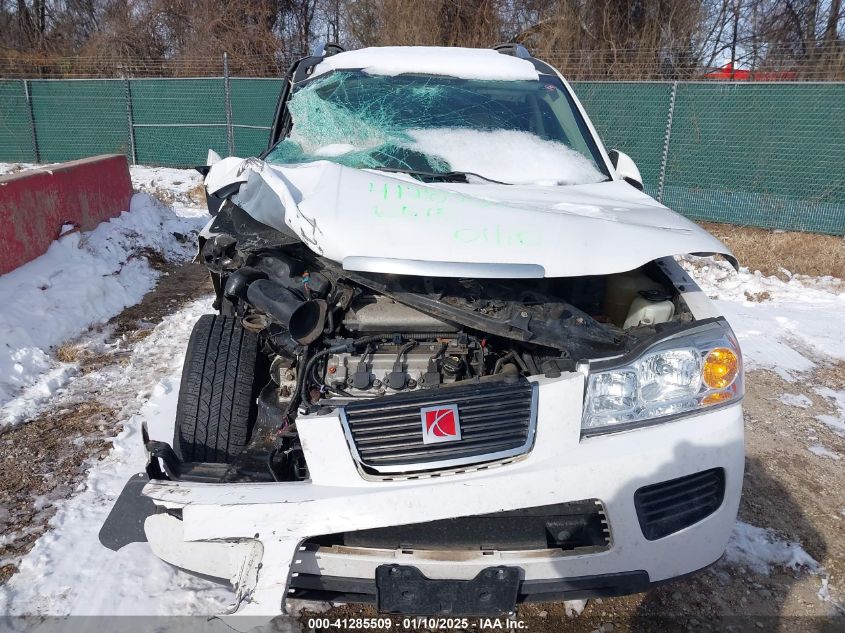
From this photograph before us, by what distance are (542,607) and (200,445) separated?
148 cm

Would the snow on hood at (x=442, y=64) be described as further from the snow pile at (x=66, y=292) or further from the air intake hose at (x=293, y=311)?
the snow pile at (x=66, y=292)

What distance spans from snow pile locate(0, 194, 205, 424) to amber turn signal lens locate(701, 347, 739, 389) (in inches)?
142

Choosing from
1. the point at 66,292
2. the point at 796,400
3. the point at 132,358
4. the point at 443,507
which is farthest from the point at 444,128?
the point at 66,292

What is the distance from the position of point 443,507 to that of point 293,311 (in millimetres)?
860

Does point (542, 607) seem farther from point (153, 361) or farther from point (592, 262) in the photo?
point (153, 361)

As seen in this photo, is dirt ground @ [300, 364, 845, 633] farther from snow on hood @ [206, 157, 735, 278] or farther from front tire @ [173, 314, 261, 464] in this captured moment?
snow on hood @ [206, 157, 735, 278]

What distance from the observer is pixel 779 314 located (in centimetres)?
577

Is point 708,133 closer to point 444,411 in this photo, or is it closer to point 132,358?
point 132,358

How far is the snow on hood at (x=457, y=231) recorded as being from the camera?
6.33ft

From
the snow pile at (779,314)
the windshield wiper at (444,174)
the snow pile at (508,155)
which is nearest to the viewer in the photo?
the windshield wiper at (444,174)

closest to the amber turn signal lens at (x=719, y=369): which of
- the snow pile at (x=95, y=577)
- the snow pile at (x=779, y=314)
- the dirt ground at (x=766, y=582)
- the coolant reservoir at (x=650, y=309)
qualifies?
the coolant reservoir at (x=650, y=309)

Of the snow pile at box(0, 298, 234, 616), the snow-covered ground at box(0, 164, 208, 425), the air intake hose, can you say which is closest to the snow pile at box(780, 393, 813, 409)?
the air intake hose

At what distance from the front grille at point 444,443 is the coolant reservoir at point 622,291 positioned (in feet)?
3.08

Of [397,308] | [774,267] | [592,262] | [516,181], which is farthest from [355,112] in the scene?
[774,267]
